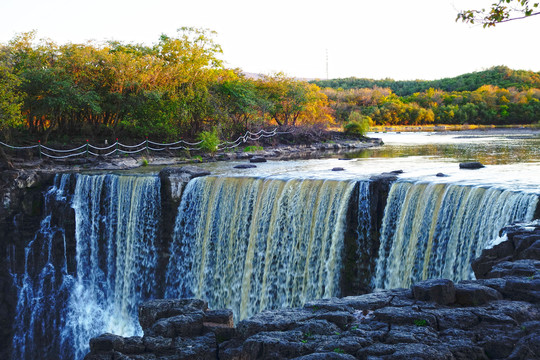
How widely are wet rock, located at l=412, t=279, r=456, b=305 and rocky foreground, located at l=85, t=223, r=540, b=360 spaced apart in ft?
0.04

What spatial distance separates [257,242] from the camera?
13.6 m

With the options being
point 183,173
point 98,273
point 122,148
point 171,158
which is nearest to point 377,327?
point 183,173

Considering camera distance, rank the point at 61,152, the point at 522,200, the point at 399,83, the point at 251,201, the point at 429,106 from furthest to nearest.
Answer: the point at 399,83
the point at 429,106
the point at 61,152
the point at 251,201
the point at 522,200

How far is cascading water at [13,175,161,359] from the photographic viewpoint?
15.6 m

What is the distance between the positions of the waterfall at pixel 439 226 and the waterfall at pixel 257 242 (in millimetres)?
1319

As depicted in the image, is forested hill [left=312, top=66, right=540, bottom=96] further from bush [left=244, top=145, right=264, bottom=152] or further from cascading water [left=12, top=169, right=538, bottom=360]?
cascading water [left=12, top=169, right=538, bottom=360]

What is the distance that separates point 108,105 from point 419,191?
17.1 m

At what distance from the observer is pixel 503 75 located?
84250 millimetres

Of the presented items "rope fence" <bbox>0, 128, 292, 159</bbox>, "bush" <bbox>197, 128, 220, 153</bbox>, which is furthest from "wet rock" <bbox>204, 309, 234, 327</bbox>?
"bush" <bbox>197, 128, 220, 153</bbox>

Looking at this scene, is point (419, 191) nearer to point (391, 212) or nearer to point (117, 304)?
point (391, 212)

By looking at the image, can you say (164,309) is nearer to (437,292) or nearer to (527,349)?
(437,292)

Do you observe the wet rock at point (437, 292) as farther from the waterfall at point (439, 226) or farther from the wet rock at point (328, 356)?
the waterfall at point (439, 226)

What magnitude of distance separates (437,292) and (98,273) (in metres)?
12.7

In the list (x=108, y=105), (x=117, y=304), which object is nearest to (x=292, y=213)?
(x=117, y=304)
